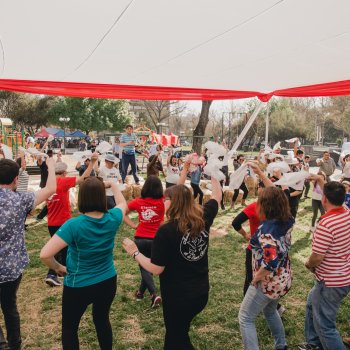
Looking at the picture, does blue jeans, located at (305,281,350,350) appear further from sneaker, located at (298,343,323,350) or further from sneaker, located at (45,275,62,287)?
sneaker, located at (45,275,62,287)

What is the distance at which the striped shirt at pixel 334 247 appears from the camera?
265 cm

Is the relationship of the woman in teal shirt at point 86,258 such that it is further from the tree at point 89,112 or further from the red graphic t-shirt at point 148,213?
the tree at point 89,112

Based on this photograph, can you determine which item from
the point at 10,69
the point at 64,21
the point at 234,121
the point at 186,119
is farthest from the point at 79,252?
the point at 186,119

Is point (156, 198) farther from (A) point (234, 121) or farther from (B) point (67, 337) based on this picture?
(A) point (234, 121)

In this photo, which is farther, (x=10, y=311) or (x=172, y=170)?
(x=172, y=170)

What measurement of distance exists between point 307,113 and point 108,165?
46.9 meters

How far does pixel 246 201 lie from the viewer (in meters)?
11.2

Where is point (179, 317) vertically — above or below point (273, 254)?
below

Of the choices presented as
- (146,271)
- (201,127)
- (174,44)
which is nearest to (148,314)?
(146,271)

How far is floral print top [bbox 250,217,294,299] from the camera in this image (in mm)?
2602

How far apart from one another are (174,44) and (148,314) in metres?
3.15

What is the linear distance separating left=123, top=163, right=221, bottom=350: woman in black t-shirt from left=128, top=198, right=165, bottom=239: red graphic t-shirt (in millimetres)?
1276

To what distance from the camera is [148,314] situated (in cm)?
392

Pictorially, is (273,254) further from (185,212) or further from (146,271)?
(146,271)
